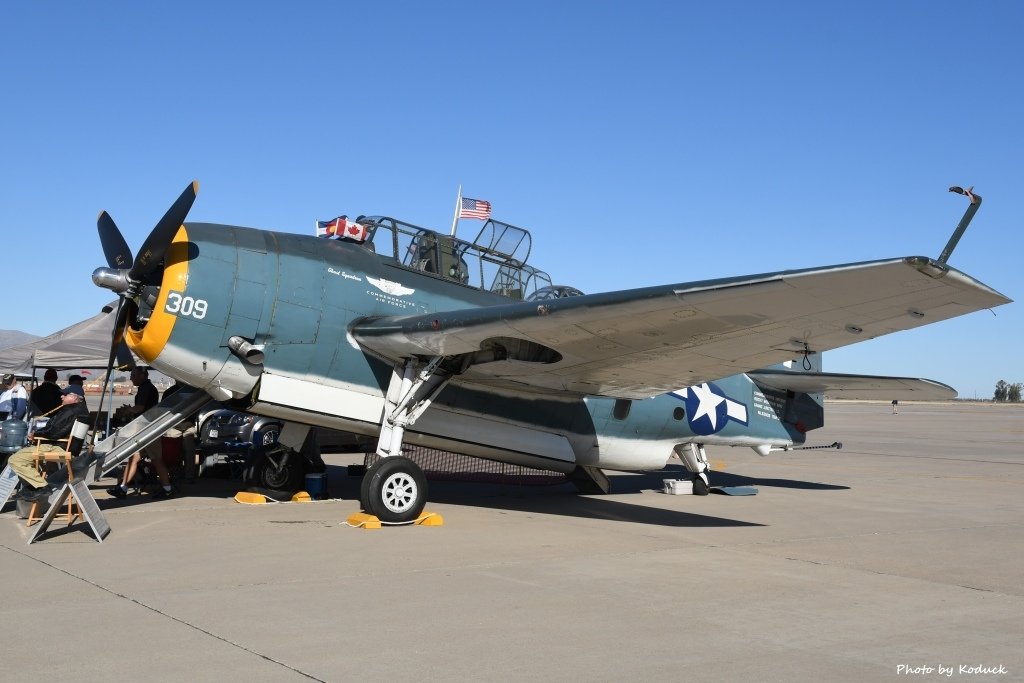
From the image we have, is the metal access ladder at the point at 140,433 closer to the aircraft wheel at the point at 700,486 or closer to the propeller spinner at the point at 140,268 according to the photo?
the propeller spinner at the point at 140,268

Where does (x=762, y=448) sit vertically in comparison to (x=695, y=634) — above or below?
above

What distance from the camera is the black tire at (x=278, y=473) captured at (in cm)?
1234

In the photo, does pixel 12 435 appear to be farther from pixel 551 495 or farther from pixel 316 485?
pixel 551 495

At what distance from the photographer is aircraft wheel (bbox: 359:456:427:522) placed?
9.46m

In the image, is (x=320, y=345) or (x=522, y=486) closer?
(x=320, y=345)

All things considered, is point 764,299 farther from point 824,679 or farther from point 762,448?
point 762,448

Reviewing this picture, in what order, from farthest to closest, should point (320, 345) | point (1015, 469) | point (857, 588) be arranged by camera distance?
point (1015, 469), point (320, 345), point (857, 588)

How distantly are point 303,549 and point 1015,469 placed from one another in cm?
1730

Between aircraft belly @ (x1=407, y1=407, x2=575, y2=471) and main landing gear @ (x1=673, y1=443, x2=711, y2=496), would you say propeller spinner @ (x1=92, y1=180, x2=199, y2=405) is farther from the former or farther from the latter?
main landing gear @ (x1=673, y1=443, x2=711, y2=496)

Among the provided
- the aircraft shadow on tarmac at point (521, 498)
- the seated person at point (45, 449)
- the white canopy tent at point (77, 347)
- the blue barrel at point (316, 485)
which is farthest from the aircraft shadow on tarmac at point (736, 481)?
the white canopy tent at point (77, 347)

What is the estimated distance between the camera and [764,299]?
755cm

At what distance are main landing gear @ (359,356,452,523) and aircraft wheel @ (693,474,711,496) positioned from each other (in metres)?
5.70

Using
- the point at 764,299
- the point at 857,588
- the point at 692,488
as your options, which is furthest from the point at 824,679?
the point at 692,488

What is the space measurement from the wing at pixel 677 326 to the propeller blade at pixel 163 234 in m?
2.28
